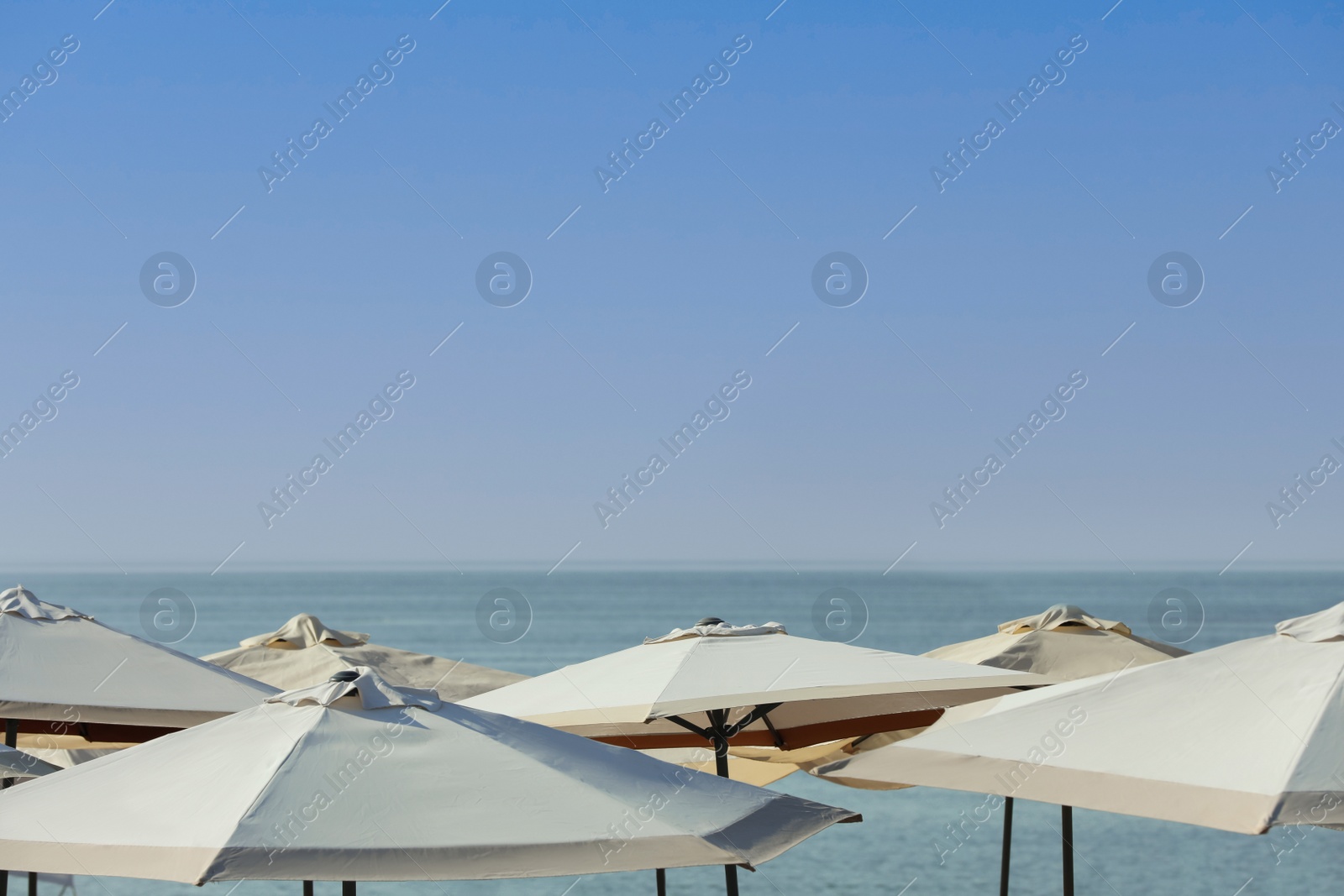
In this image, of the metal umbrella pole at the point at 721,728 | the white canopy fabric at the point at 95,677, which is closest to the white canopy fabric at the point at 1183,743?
the metal umbrella pole at the point at 721,728

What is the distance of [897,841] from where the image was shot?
21.1 metres

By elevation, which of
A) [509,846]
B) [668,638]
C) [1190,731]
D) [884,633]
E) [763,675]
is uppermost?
[884,633]

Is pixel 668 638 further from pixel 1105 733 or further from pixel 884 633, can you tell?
pixel 884 633

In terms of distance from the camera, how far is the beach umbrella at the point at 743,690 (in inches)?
250

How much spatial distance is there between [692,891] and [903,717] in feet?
37.5

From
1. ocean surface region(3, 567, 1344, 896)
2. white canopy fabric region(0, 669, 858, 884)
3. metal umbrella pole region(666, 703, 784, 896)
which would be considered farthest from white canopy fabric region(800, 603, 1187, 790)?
white canopy fabric region(0, 669, 858, 884)

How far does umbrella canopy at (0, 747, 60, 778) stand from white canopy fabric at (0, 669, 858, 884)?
107 cm

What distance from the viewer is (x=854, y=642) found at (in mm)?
60531

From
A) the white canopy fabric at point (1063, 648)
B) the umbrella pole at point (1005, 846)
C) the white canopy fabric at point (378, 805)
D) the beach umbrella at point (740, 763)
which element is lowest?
the white canopy fabric at point (378, 805)

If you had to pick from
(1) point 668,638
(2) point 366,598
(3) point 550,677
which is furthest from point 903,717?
(2) point 366,598

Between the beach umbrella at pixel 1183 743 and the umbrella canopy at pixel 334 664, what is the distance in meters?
5.18

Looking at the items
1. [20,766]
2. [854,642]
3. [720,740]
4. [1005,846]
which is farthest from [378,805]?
[854,642]

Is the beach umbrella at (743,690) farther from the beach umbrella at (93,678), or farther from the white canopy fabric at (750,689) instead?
the beach umbrella at (93,678)

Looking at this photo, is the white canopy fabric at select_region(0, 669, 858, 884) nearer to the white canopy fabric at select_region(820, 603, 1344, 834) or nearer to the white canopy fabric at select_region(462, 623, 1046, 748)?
the white canopy fabric at select_region(820, 603, 1344, 834)
